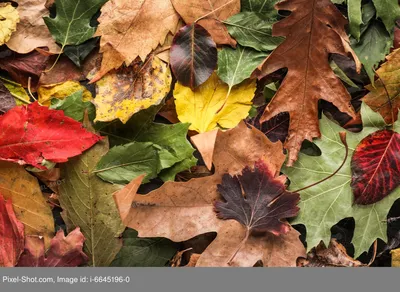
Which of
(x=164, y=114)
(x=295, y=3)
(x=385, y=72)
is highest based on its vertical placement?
(x=295, y=3)

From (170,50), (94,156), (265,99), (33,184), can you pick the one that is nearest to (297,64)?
(265,99)

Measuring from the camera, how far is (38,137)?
1.08 m

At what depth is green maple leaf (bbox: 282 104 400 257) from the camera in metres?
1.10

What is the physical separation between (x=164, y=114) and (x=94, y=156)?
16 centimetres

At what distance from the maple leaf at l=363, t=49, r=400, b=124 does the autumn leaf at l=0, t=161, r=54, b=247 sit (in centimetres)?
65

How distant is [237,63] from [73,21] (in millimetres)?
328

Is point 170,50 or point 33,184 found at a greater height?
point 170,50

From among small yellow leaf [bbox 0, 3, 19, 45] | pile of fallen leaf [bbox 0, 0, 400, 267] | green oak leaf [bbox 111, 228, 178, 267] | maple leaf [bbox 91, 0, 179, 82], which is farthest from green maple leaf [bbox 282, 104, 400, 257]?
small yellow leaf [bbox 0, 3, 19, 45]

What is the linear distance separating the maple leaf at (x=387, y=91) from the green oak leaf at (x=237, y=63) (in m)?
0.22

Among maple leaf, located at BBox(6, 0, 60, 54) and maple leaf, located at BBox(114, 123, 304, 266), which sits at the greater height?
maple leaf, located at BBox(6, 0, 60, 54)

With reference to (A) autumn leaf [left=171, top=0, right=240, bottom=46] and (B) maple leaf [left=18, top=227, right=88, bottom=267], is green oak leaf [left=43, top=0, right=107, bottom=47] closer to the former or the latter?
(A) autumn leaf [left=171, top=0, right=240, bottom=46]

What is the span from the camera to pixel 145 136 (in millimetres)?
1128

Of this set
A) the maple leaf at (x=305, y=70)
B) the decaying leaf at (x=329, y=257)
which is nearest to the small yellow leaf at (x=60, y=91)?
the maple leaf at (x=305, y=70)

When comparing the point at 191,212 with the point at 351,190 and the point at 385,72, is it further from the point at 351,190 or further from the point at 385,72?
the point at 385,72
